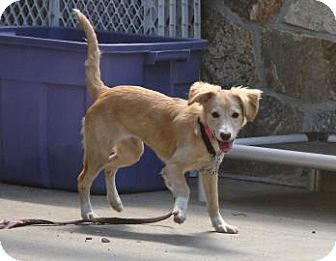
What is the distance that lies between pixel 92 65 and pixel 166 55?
2.71 feet

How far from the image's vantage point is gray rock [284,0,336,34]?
7613 millimetres

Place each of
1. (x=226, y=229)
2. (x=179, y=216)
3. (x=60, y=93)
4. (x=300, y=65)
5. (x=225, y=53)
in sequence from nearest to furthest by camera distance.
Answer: (x=179, y=216)
(x=226, y=229)
(x=60, y=93)
(x=300, y=65)
(x=225, y=53)

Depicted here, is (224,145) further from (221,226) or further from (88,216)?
(88,216)

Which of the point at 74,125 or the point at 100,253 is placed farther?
the point at 74,125

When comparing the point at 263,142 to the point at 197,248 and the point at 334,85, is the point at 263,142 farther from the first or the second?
the point at 197,248

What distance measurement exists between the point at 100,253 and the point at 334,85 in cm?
292

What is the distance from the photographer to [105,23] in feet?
27.5

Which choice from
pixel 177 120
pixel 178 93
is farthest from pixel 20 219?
pixel 178 93

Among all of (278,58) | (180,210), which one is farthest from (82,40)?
(180,210)

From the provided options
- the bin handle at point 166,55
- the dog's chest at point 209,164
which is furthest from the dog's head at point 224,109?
the bin handle at point 166,55

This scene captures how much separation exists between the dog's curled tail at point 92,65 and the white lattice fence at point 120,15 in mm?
1672

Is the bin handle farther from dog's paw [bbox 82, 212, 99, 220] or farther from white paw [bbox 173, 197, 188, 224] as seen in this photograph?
white paw [bbox 173, 197, 188, 224]

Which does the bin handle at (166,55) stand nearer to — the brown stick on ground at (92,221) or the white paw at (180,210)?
the brown stick on ground at (92,221)

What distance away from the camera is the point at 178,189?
582 cm
